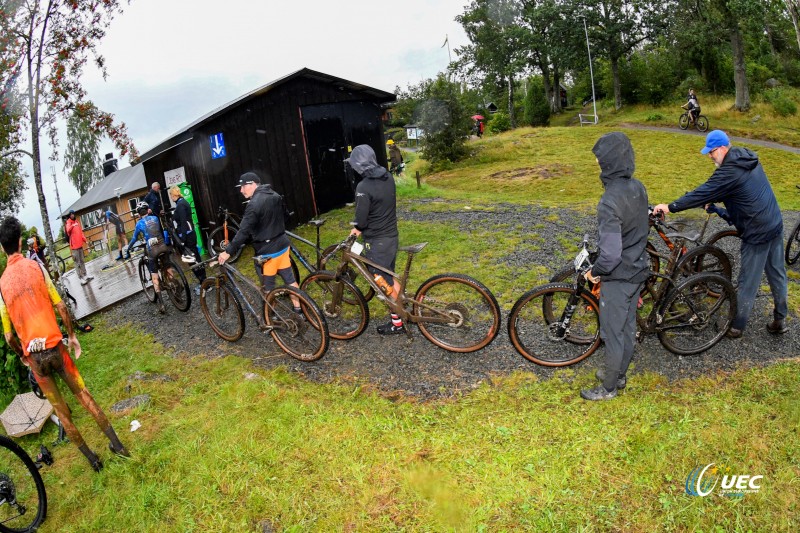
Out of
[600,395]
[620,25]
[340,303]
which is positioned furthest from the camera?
[620,25]

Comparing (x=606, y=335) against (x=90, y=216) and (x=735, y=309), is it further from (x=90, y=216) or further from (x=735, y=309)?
(x=90, y=216)

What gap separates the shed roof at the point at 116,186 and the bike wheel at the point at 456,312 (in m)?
28.5

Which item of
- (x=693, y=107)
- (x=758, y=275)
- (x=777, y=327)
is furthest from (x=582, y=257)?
(x=693, y=107)

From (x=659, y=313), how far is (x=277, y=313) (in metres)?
4.33

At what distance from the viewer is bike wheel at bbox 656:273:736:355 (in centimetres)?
473

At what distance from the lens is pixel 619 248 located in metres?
3.86

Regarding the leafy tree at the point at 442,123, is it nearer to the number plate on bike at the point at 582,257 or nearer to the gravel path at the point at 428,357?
the gravel path at the point at 428,357

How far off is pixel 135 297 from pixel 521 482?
9.30m

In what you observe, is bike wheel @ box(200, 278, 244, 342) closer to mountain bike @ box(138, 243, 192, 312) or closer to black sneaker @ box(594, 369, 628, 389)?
mountain bike @ box(138, 243, 192, 312)

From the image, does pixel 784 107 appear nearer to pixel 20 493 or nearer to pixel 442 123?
pixel 442 123

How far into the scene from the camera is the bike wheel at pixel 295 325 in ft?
17.7

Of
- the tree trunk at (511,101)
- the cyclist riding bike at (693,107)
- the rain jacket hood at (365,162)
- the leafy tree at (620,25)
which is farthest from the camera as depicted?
the tree trunk at (511,101)

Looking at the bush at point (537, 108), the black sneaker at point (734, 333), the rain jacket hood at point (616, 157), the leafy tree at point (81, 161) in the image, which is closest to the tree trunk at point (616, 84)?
the bush at point (537, 108)

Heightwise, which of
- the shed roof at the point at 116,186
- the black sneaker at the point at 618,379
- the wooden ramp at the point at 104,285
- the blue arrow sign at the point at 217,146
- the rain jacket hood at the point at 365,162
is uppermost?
the shed roof at the point at 116,186
